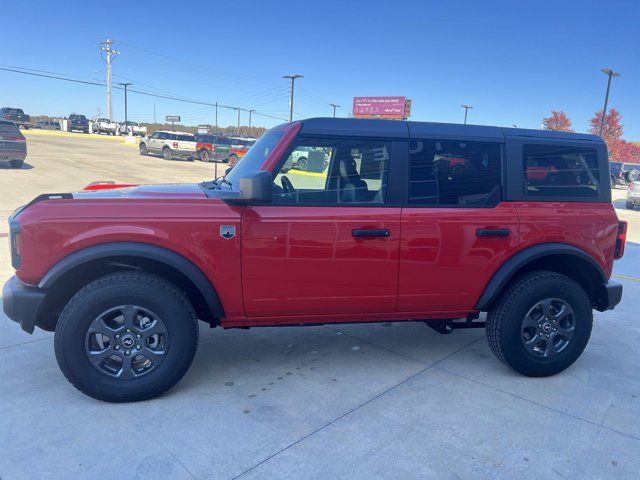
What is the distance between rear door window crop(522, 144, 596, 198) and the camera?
145 inches

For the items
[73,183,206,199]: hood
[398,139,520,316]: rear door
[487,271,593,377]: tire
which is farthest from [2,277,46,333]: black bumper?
[487,271,593,377]: tire

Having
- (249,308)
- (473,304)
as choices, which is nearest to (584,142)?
(473,304)

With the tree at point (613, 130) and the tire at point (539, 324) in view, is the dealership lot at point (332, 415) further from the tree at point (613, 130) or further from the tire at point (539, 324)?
the tree at point (613, 130)

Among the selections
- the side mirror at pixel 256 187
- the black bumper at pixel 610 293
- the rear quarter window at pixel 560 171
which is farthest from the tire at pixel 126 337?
the black bumper at pixel 610 293

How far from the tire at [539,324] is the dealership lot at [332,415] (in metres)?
0.17

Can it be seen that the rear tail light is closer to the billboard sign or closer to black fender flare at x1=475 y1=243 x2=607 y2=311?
black fender flare at x1=475 y1=243 x2=607 y2=311

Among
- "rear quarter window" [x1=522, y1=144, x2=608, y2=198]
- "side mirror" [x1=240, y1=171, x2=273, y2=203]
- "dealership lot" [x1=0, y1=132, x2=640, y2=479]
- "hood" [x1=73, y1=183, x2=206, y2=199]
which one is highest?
"rear quarter window" [x1=522, y1=144, x2=608, y2=198]

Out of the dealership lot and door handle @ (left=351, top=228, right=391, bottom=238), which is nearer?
the dealership lot

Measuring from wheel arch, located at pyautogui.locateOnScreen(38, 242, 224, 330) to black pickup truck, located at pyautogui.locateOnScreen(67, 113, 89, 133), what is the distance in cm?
6317

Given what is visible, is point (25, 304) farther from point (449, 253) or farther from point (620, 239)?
point (620, 239)

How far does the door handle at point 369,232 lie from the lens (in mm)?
3307

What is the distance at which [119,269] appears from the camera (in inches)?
132

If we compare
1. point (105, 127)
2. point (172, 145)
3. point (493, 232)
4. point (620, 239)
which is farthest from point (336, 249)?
point (105, 127)

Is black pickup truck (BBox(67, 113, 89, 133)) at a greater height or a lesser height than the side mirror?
greater
